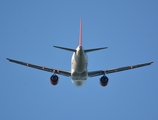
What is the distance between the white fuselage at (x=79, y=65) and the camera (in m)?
52.0

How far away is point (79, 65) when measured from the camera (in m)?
53.4

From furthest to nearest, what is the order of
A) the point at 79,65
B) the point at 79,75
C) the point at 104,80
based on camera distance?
the point at 104,80, the point at 79,75, the point at 79,65

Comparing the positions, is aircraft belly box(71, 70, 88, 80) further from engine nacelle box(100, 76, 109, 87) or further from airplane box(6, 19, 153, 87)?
engine nacelle box(100, 76, 109, 87)

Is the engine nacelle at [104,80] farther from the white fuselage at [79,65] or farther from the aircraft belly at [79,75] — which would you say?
the aircraft belly at [79,75]

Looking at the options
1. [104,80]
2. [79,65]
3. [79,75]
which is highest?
[104,80]

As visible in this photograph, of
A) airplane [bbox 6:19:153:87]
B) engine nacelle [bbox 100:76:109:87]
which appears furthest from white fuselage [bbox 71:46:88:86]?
engine nacelle [bbox 100:76:109:87]

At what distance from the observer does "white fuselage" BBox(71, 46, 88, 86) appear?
51969 millimetres

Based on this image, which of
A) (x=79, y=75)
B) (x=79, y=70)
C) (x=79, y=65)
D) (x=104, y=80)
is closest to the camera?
(x=79, y=65)

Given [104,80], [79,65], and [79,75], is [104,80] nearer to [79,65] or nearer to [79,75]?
[79,75]

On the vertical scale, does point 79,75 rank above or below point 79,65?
below

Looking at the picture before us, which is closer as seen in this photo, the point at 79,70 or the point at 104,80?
the point at 79,70

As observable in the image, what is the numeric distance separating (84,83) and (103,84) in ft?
14.7

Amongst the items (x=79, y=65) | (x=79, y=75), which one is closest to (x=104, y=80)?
(x=79, y=75)

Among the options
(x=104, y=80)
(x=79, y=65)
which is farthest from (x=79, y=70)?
(x=104, y=80)
